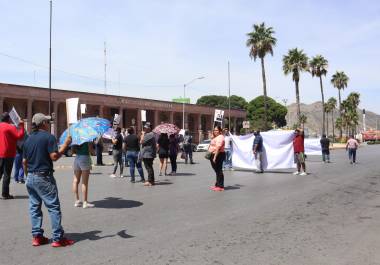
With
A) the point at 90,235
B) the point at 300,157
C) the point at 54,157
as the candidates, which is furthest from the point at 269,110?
the point at 54,157

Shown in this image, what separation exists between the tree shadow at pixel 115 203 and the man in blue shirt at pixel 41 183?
318 cm

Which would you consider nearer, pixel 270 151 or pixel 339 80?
pixel 270 151

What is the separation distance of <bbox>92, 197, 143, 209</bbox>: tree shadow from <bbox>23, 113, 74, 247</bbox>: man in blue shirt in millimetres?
3181

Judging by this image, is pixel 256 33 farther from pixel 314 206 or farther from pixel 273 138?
pixel 314 206

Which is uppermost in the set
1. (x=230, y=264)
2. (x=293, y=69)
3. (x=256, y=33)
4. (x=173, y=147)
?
(x=256, y=33)

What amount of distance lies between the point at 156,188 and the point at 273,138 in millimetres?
7878

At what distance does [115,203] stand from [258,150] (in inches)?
368

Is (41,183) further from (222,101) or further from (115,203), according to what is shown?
(222,101)

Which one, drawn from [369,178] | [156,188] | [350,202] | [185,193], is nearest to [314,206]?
[350,202]

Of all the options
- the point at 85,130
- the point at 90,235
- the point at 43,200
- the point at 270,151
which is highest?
the point at 85,130

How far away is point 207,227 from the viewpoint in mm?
7359

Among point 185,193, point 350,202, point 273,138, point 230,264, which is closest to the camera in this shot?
point 230,264

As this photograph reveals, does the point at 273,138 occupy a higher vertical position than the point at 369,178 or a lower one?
higher

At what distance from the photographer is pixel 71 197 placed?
→ 10.8m
